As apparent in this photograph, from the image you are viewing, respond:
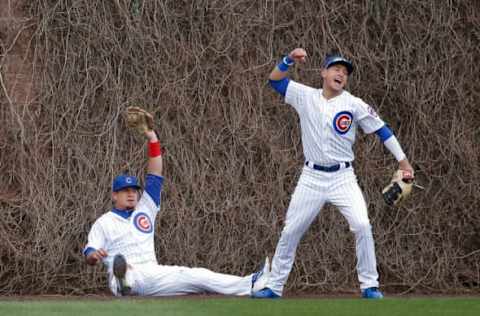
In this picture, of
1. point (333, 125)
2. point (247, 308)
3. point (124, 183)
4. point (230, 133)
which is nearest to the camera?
point (247, 308)

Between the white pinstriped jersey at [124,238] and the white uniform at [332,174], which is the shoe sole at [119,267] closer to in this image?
the white pinstriped jersey at [124,238]

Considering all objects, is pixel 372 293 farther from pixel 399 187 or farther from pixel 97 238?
pixel 97 238

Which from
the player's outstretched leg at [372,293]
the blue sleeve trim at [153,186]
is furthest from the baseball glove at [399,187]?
the blue sleeve trim at [153,186]

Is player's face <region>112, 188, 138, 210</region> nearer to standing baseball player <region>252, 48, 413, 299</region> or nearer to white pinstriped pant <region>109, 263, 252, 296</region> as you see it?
white pinstriped pant <region>109, 263, 252, 296</region>

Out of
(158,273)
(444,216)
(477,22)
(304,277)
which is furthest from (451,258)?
(158,273)

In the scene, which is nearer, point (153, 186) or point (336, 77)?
point (336, 77)

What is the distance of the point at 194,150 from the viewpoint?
10.1 meters

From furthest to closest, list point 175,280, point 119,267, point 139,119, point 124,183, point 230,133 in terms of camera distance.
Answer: point 230,133 < point 139,119 < point 124,183 < point 175,280 < point 119,267

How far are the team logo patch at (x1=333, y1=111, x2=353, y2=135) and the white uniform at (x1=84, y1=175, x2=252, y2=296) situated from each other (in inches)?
52.1

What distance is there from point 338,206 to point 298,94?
924mm

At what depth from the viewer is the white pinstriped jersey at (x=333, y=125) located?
334 inches

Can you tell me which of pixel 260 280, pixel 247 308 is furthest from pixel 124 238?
pixel 247 308

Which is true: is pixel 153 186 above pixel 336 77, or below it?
below

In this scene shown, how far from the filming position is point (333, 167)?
8.47m
